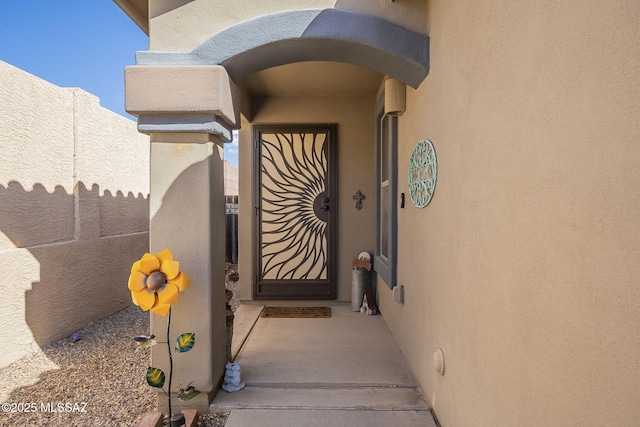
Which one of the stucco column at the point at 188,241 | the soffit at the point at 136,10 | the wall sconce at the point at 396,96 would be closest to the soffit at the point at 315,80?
the wall sconce at the point at 396,96

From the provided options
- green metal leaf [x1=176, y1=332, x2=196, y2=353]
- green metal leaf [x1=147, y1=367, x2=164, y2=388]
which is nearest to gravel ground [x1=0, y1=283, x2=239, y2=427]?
green metal leaf [x1=147, y1=367, x2=164, y2=388]

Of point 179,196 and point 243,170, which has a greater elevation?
point 243,170

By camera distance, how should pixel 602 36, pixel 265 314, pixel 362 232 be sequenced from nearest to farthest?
1. pixel 602 36
2. pixel 265 314
3. pixel 362 232

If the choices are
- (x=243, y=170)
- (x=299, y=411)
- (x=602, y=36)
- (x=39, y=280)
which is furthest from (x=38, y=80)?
(x=602, y=36)

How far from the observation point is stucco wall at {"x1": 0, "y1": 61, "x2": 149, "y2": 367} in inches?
125

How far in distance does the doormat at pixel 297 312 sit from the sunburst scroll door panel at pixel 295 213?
0.30 metres

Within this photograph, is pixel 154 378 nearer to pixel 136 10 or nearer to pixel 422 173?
pixel 422 173

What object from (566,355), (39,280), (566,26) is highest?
(566,26)

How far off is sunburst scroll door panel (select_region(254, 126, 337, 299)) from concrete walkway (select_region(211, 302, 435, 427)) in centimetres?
98

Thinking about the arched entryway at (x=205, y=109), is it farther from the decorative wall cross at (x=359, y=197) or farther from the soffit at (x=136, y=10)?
the decorative wall cross at (x=359, y=197)

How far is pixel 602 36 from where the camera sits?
3.03 ft

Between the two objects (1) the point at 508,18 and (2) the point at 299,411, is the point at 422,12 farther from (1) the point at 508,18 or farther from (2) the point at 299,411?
(2) the point at 299,411

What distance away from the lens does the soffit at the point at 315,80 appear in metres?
3.73

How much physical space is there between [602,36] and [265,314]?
399cm
